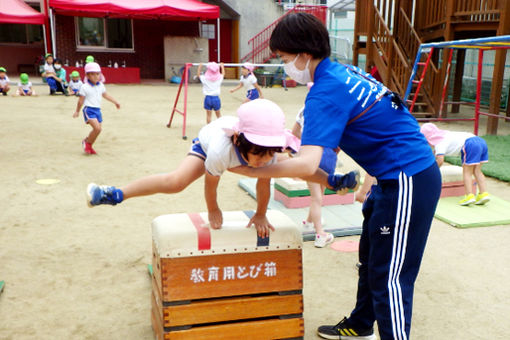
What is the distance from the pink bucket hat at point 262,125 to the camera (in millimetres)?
2334

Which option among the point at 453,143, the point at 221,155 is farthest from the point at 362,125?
the point at 453,143

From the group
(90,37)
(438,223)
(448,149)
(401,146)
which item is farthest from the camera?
(90,37)

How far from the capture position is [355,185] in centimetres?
255

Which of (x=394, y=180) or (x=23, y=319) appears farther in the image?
(x=23, y=319)

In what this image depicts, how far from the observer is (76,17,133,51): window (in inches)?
890

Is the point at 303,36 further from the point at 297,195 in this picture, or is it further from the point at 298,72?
the point at 297,195

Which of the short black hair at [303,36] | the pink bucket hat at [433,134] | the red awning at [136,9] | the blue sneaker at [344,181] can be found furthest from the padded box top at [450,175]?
the red awning at [136,9]

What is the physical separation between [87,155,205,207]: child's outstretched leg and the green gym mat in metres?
3.37

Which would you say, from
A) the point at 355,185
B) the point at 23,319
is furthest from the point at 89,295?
the point at 355,185

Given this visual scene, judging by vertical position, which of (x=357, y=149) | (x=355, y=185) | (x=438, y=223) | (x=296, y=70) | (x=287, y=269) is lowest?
(x=438, y=223)

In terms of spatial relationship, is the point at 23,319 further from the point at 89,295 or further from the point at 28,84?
the point at 28,84

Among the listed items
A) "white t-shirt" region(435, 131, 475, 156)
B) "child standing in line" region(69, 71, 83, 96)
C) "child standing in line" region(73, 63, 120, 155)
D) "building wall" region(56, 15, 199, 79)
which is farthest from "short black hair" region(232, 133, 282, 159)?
"building wall" region(56, 15, 199, 79)

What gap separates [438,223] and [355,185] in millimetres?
3163

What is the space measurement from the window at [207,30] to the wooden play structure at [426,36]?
424 inches
